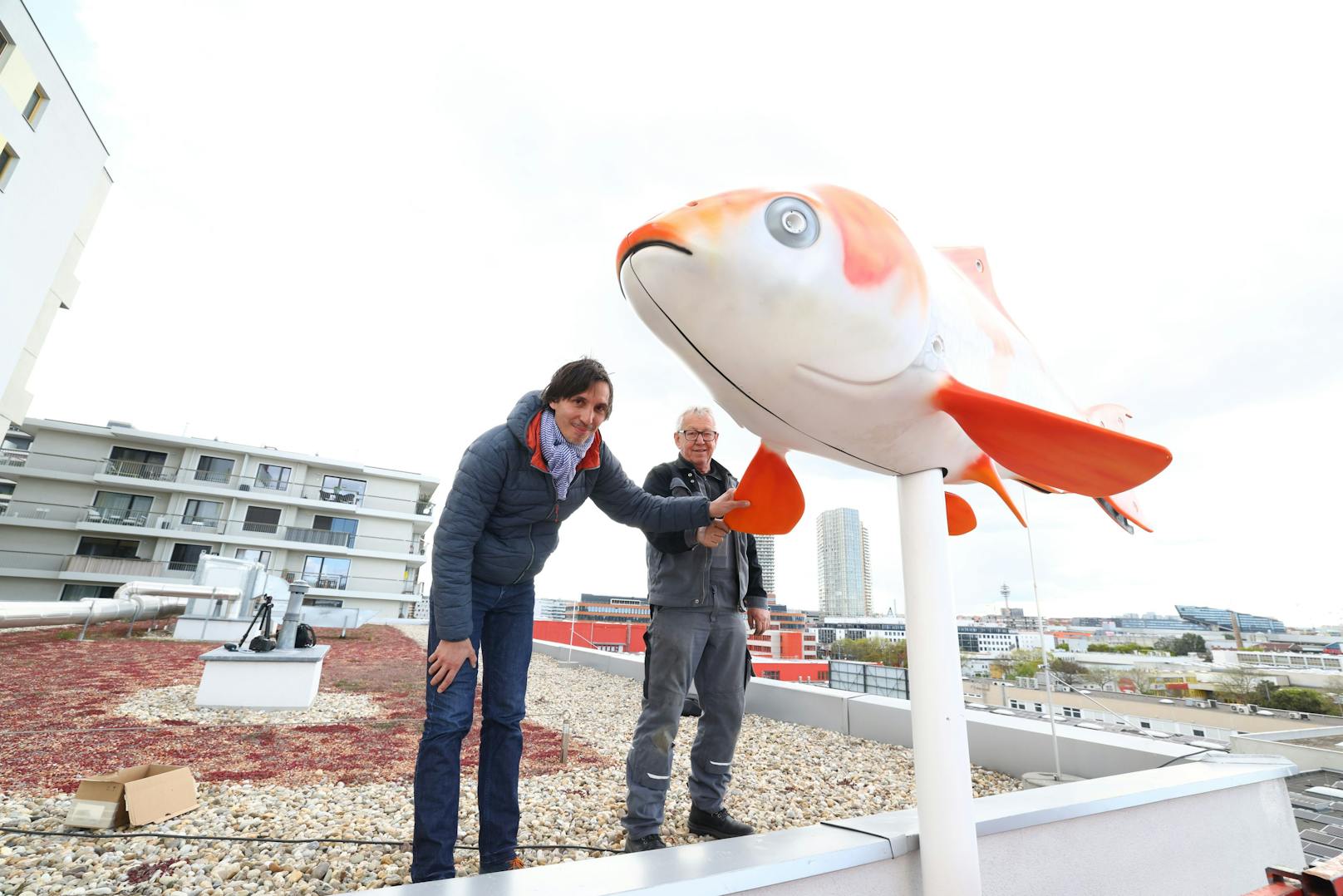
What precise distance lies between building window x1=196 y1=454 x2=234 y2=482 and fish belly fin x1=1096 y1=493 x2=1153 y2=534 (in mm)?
29862

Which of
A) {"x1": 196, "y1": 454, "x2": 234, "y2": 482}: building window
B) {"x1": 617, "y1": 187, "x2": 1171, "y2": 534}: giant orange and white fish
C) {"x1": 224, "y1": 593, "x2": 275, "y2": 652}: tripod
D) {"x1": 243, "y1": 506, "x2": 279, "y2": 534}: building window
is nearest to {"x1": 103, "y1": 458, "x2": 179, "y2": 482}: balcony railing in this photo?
{"x1": 196, "y1": 454, "x2": 234, "y2": 482}: building window

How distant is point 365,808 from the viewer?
2.29 metres

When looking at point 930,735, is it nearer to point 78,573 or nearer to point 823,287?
point 823,287

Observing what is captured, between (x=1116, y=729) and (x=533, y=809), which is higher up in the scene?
(x=1116, y=729)

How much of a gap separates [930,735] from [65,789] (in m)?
3.49

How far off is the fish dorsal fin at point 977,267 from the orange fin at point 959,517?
0.51 m

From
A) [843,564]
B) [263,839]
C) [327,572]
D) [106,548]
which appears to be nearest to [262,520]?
[327,572]

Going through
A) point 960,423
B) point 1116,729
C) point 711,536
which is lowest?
point 1116,729

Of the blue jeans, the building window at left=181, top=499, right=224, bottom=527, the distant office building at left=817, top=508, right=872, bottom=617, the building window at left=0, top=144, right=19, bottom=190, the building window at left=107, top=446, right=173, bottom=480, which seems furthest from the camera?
the distant office building at left=817, top=508, right=872, bottom=617

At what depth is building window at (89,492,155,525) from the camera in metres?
22.0

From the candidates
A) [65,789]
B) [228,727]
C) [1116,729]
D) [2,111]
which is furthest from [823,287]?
[2,111]


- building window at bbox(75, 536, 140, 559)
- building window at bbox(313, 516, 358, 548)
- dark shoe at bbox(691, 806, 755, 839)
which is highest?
building window at bbox(313, 516, 358, 548)

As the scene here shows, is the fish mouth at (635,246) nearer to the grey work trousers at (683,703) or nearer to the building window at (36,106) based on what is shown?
the grey work trousers at (683,703)

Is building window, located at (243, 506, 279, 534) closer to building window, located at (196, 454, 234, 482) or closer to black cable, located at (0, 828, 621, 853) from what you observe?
building window, located at (196, 454, 234, 482)
